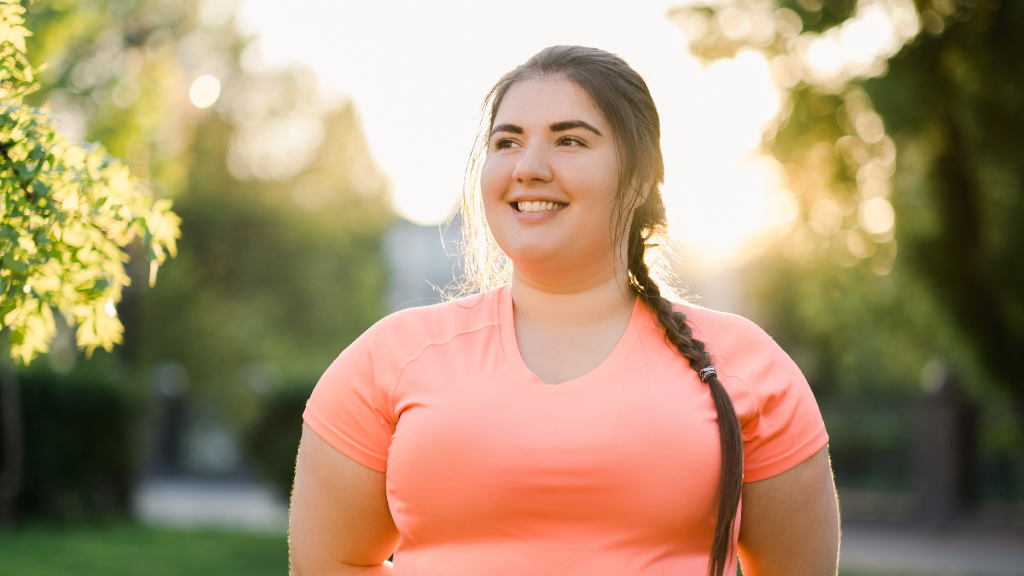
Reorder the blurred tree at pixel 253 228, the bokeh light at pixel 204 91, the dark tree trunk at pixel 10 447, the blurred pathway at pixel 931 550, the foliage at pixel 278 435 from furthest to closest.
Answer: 1. the bokeh light at pixel 204 91
2. the blurred tree at pixel 253 228
3. the foliage at pixel 278 435
4. the dark tree trunk at pixel 10 447
5. the blurred pathway at pixel 931 550

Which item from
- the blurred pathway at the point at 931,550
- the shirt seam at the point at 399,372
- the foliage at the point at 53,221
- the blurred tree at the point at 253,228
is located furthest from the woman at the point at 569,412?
the blurred tree at the point at 253,228

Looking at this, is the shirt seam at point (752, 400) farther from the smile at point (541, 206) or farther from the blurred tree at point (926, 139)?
the blurred tree at point (926, 139)

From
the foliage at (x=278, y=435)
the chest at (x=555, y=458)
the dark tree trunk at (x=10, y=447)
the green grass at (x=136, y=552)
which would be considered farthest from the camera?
the foliage at (x=278, y=435)

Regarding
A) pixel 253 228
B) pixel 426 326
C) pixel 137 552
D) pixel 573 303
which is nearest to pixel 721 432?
pixel 573 303

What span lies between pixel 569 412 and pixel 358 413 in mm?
457

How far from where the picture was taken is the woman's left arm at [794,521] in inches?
74.5

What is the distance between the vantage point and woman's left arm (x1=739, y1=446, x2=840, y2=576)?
189cm

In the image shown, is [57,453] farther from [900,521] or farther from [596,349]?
[900,521]

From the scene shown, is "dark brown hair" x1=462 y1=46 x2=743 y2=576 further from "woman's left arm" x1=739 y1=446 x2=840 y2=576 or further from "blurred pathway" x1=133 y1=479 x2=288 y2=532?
"blurred pathway" x1=133 y1=479 x2=288 y2=532

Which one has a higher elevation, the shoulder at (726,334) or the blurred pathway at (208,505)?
the shoulder at (726,334)

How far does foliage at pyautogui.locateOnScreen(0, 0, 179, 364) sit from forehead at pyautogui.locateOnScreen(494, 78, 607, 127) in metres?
0.95

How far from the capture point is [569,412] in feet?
5.83

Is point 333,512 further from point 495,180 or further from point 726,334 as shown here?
point 726,334

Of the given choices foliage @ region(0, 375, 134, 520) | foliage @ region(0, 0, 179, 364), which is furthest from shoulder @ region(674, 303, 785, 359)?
foliage @ region(0, 375, 134, 520)
